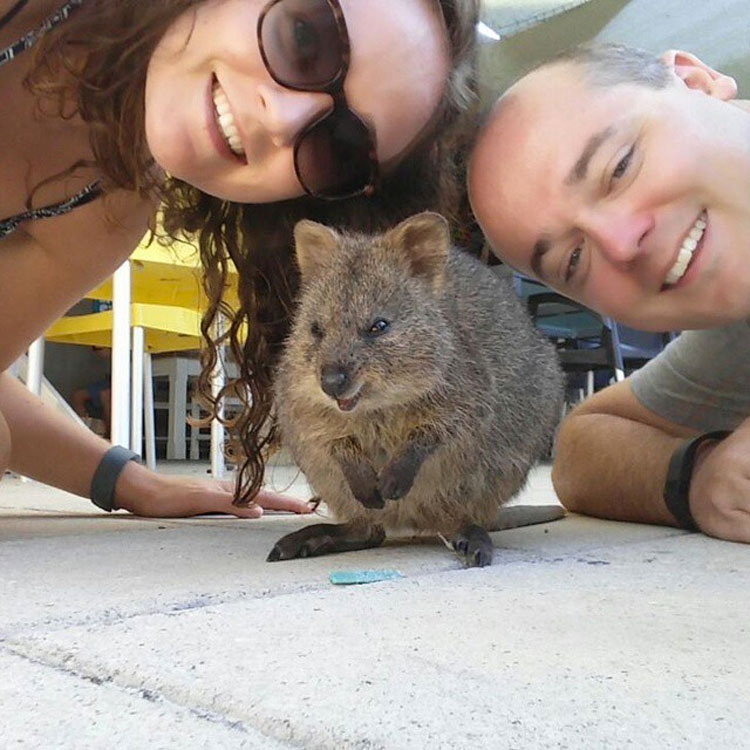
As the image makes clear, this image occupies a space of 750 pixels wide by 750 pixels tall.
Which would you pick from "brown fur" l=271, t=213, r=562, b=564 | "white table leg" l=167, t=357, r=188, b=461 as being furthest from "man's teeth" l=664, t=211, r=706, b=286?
"white table leg" l=167, t=357, r=188, b=461

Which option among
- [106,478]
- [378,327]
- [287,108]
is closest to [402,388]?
[378,327]

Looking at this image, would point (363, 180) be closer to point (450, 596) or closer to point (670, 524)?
point (450, 596)

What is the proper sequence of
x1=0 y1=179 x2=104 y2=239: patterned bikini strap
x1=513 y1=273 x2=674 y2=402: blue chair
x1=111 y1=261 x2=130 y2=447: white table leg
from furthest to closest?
x1=513 y1=273 x2=674 y2=402: blue chair < x1=111 y1=261 x2=130 y2=447: white table leg < x1=0 y1=179 x2=104 y2=239: patterned bikini strap

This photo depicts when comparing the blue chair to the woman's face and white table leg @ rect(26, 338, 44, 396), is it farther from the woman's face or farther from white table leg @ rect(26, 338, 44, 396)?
the woman's face

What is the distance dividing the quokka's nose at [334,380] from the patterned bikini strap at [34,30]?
80 cm

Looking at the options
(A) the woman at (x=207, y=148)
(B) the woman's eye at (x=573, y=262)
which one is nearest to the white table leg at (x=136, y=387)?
(A) the woman at (x=207, y=148)

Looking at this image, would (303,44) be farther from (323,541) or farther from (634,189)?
(323,541)

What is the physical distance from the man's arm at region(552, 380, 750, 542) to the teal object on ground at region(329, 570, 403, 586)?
0.77 m

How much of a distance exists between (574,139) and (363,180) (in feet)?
1.26

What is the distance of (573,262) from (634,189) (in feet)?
0.67

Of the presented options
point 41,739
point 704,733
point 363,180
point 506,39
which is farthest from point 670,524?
point 506,39

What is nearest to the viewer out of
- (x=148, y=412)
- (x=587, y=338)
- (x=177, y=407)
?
(x=148, y=412)

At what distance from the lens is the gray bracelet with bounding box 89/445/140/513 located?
7.64 feet

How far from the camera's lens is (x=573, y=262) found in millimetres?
1730
